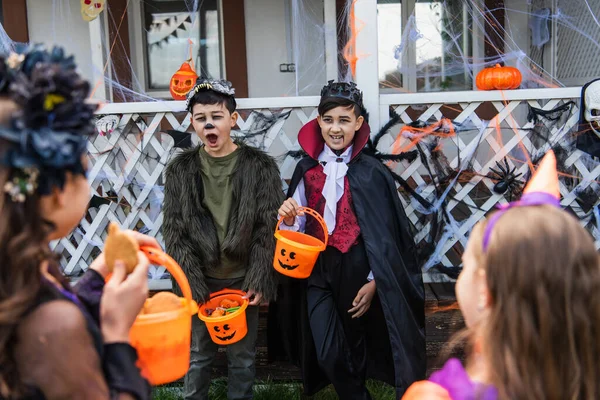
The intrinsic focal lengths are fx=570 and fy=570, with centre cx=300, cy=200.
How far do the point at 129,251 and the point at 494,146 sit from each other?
9.97 ft

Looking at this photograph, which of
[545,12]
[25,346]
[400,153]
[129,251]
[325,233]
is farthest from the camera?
[545,12]

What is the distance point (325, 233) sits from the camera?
294cm

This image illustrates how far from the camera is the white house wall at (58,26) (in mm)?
6578

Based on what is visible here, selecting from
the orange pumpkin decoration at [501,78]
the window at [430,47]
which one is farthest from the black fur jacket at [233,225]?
the orange pumpkin decoration at [501,78]

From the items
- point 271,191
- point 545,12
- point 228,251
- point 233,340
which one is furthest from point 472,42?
point 233,340

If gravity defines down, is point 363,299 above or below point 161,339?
below

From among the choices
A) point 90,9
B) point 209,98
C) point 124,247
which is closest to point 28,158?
point 124,247

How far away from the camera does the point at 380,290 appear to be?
301 cm

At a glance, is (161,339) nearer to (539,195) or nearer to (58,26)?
(539,195)

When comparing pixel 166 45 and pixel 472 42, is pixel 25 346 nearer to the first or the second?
pixel 472 42

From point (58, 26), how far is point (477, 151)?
5.52 metres

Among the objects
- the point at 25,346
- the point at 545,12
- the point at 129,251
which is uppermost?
the point at 545,12

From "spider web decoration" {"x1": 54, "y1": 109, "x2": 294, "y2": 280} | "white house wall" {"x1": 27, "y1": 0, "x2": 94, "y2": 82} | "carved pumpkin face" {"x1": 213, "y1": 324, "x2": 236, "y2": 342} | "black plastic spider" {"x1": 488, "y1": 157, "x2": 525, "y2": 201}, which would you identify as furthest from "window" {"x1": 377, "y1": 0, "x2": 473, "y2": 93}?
"white house wall" {"x1": 27, "y1": 0, "x2": 94, "y2": 82}

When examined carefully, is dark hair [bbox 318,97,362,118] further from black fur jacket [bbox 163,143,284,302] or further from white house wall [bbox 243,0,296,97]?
white house wall [bbox 243,0,296,97]
